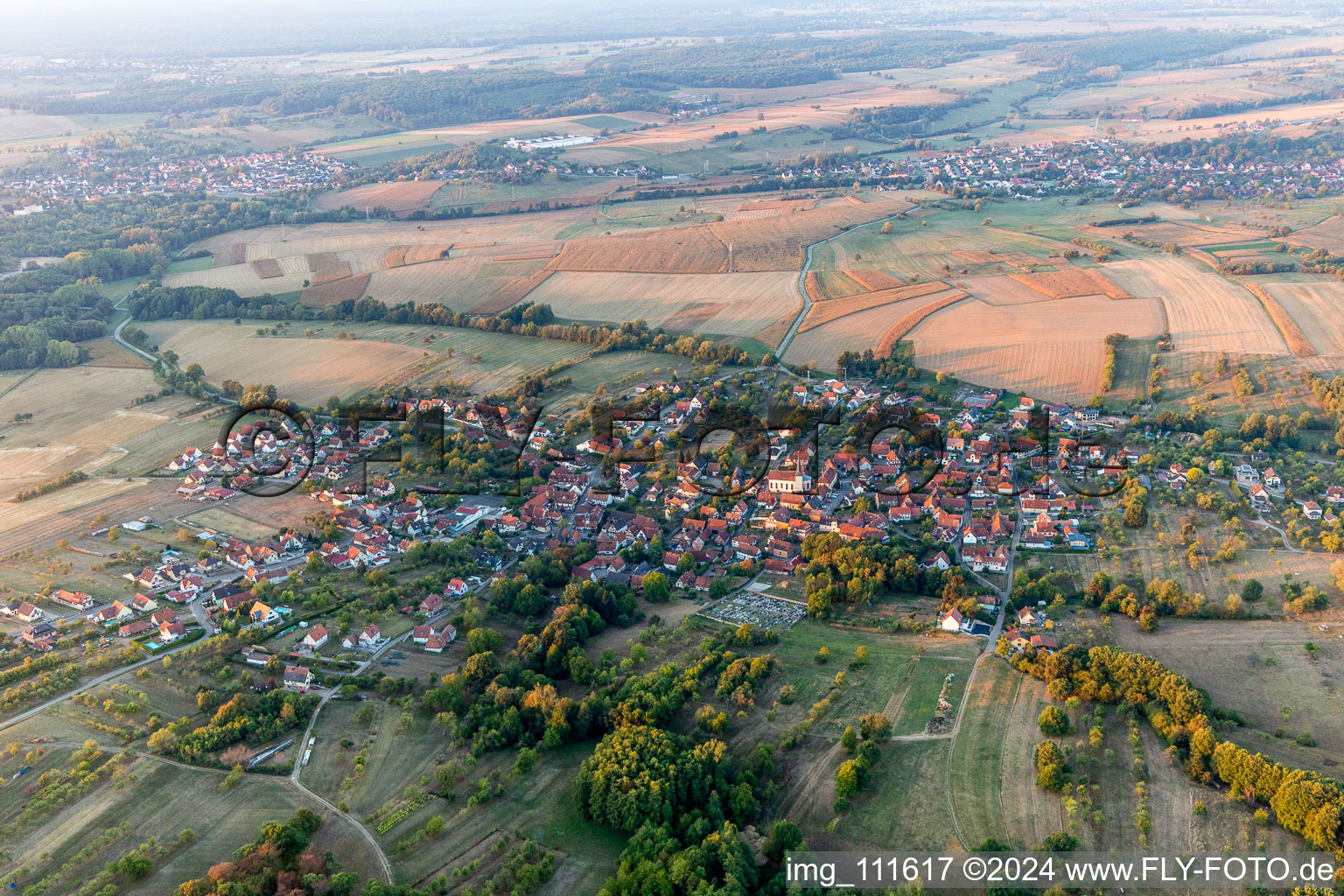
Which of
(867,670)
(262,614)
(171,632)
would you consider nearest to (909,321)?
(867,670)

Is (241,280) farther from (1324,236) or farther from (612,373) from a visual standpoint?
(1324,236)

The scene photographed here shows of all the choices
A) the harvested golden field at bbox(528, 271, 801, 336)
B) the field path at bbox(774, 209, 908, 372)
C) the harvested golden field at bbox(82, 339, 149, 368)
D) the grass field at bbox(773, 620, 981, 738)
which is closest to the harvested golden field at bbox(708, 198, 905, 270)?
the field path at bbox(774, 209, 908, 372)

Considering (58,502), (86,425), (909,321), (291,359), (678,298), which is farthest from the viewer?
(678,298)

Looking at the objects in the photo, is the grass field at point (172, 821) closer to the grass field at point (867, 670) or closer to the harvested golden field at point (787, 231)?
the grass field at point (867, 670)

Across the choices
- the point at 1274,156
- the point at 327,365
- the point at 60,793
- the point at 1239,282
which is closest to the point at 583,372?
the point at 327,365

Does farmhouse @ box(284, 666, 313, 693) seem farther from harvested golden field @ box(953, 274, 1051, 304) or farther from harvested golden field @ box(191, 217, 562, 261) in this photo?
harvested golden field @ box(191, 217, 562, 261)

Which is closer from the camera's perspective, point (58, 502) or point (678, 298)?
point (58, 502)

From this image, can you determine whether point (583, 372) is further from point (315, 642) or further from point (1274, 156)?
point (1274, 156)
